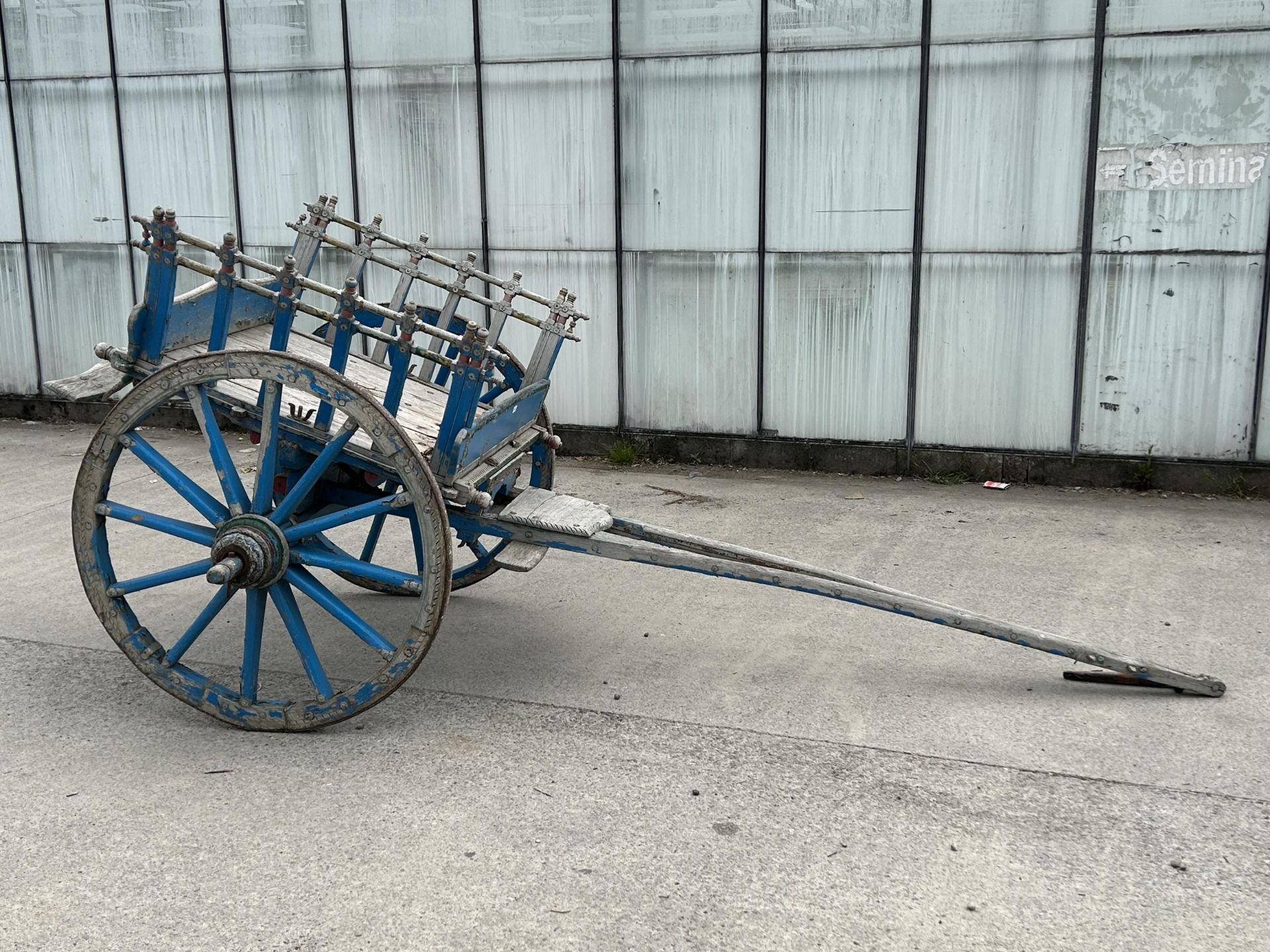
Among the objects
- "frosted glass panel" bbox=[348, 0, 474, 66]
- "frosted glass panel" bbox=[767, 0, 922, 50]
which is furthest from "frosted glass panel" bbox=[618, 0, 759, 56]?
"frosted glass panel" bbox=[348, 0, 474, 66]

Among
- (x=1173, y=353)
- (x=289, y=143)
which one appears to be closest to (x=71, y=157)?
(x=289, y=143)

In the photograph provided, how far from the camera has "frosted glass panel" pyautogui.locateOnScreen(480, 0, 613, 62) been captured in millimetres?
7934

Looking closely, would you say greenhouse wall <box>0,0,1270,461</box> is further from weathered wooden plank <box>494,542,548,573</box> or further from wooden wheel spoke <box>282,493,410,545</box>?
wooden wheel spoke <box>282,493,410,545</box>

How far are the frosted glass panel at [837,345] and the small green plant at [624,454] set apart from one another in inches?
39.1

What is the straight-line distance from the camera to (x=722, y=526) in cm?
672

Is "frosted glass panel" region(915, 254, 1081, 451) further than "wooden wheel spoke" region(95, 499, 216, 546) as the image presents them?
Yes

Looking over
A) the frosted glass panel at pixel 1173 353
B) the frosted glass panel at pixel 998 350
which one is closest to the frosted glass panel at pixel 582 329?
the frosted glass panel at pixel 998 350

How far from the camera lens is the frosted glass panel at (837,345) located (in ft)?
25.4

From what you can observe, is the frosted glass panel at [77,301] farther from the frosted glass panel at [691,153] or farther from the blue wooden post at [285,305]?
the blue wooden post at [285,305]

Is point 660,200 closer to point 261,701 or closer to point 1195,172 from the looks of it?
point 1195,172

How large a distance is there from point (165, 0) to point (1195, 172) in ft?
23.9

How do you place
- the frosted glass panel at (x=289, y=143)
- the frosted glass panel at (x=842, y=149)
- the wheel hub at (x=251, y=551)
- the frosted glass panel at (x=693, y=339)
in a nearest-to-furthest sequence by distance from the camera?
the wheel hub at (x=251, y=551) < the frosted glass panel at (x=842, y=149) < the frosted glass panel at (x=693, y=339) < the frosted glass panel at (x=289, y=143)

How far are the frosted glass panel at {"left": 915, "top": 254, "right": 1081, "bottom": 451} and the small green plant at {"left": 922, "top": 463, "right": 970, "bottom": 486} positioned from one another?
185 millimetres

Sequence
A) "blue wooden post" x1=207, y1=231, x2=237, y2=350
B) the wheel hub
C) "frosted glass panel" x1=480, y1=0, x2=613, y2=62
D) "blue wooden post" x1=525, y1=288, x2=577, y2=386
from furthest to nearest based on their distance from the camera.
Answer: "frosted glass panel" x1=480, y1=0, x2=613, y2=62
"blue wooden post" x1=525, y1=288, x2=577, y2=386
"blue wooden post" x1=207, y1=231, x2=237, y2=350
the wheel hub
